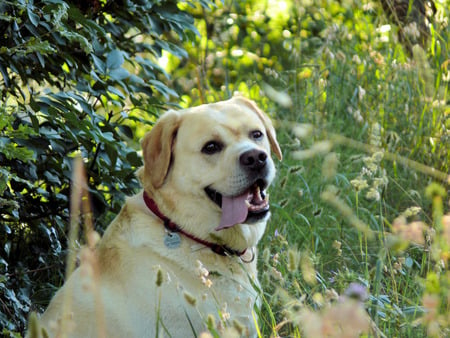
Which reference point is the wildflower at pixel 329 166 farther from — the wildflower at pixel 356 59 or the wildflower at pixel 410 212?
the wildflower at pixel 356 59

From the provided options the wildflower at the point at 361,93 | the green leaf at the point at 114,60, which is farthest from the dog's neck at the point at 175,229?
the wildflower at the point at 361,93

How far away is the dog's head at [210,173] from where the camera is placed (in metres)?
3.07

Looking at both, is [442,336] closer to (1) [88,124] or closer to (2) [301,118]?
(1) [88,124]

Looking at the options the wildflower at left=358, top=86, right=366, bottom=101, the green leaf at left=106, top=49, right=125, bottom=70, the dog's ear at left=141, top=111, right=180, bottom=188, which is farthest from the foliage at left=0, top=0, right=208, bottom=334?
the wildflower at left=358, top=86, right=366, bottom=101

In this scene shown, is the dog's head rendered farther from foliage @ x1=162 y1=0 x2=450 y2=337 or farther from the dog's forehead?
foliage @ x1=162 y1=0 x2=450 y2=337

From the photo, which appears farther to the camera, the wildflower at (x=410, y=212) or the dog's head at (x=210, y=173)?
the dog's head at (x=210, y=173)

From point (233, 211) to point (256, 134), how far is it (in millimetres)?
416

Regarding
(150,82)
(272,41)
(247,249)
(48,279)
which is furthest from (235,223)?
(272,41)

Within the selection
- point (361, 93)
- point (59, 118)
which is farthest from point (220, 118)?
point (361, 93)

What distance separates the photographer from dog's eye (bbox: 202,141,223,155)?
318 centimetres

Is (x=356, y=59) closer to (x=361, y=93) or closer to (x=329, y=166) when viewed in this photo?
(x=361, y=93)

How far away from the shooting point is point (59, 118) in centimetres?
302

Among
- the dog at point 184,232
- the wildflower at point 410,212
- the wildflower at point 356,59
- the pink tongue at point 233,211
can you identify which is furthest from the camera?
the wildflower at point 356,59

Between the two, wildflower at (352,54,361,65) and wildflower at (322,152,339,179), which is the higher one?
wildflower at (322,152,339,179)
